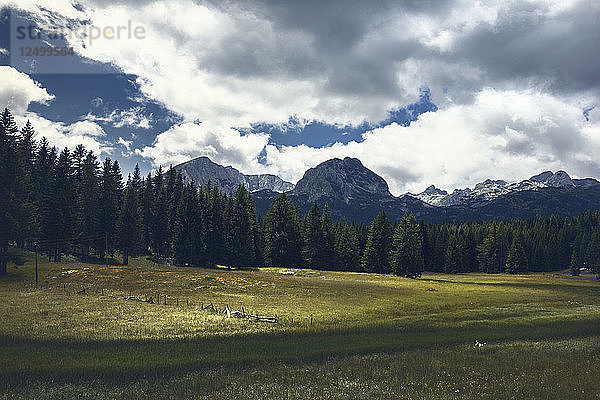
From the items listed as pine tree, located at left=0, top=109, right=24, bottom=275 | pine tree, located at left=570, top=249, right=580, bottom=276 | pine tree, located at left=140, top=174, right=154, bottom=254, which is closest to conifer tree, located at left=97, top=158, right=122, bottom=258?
pine tree, located at left=140, top=174, right=154, bottom=254

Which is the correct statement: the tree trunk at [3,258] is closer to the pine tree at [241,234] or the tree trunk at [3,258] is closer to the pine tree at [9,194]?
the pine tree at [9,194]

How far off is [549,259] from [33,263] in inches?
6384

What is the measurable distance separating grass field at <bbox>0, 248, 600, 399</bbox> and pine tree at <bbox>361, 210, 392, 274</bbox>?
49687 millimetres

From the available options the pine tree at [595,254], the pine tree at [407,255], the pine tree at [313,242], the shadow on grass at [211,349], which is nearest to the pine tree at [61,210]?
the pine tree at [313,242]

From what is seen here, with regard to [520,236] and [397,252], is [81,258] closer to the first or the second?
[397,252]

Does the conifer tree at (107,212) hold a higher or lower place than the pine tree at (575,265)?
higher

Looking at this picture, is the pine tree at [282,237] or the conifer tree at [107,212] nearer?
the conifer tree at [107,212]

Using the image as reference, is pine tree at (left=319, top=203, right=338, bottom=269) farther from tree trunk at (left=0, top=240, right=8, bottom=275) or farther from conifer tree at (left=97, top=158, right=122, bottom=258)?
tree trunk at (left=0, top=240, right=8, bottom=275)

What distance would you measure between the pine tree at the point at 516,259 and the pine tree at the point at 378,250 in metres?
49.9

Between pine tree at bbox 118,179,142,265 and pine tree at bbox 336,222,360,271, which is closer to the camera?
pine tree at bbox 118,179,142,265

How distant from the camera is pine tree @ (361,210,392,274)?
95.9 meters

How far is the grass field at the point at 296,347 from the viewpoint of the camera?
16.4 meters

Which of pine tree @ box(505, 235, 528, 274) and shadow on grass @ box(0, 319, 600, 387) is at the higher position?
shadow on grass @ box(0, 319, 600, 387)

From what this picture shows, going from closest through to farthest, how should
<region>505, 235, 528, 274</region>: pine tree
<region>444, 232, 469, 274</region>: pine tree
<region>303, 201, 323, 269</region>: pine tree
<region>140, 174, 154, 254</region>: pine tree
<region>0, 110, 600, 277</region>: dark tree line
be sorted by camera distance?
<region>0, 110, 600, 277</region>: dark tree line < <region>303, 201, 323, 269</region>: pine tree < <region>140, 174, 154, 254</region>: pine tree < <region>505, 235, 528, 274</region>: pine tree < <region>444, 232, 469, 274</region>: pine tree
